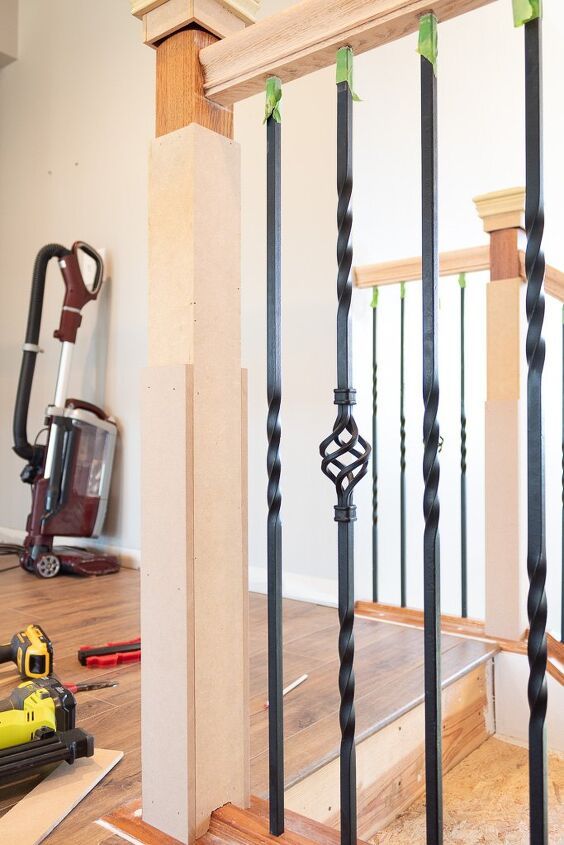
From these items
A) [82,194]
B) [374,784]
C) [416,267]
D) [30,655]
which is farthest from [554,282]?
[82,194]

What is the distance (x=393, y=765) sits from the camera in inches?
60.5

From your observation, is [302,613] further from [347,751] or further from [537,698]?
[537,698]

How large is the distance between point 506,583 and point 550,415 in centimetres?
145

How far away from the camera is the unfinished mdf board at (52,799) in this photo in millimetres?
1040

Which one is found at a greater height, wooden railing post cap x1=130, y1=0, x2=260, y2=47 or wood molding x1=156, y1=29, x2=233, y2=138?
wooden railing post cap x1=130, y1=0, x2=260, y2=47

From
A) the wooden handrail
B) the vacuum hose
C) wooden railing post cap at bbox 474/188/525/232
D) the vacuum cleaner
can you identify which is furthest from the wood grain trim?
the vacuum hose

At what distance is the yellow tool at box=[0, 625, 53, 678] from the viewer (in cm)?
165

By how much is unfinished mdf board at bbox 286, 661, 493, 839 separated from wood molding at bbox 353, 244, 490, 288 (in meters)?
1.23

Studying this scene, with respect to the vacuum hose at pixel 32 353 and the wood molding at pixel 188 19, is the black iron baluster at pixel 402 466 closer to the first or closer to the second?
the wood molding at pixel 188 19

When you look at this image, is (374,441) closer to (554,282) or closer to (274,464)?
(554,282)

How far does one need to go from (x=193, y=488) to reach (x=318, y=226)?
1871 millimetres

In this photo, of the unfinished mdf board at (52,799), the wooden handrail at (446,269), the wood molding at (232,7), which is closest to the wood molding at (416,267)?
the wooden handrail at (446,269)

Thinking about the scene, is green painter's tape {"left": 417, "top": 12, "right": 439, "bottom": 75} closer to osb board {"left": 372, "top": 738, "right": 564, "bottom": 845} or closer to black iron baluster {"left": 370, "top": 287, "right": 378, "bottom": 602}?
osb board {"left": 372, "top": 738, "right": 564, "bottom": 845}

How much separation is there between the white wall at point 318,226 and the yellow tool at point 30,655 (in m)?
1.14
